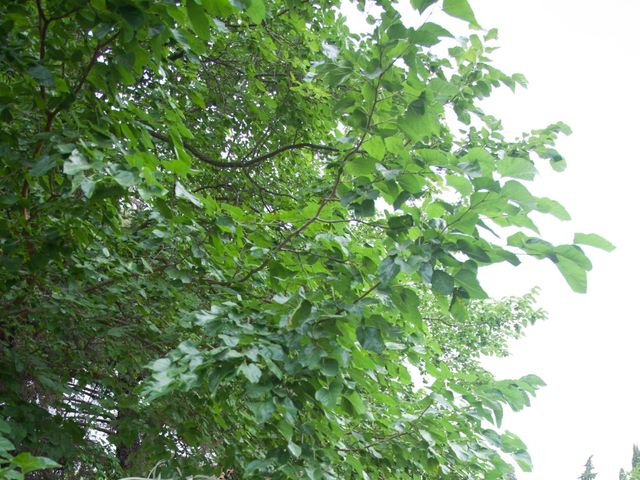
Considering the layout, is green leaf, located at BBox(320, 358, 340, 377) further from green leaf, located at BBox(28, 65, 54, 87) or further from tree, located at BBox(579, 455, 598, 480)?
tree, located at BBox(579, 455, 598, 480)

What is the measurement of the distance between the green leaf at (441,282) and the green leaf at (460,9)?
63 centimetres

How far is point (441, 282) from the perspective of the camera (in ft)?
4.75

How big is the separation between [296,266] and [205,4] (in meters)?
1.00

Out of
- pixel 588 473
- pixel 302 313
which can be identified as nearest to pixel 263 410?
pixel 302 313

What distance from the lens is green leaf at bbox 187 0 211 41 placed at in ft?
4.93

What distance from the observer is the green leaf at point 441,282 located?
1.44 meters

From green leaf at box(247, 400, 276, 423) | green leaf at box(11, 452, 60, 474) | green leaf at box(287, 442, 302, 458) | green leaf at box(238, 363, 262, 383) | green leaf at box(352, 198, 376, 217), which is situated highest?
green leaf at box(352, 198, 376, 217)

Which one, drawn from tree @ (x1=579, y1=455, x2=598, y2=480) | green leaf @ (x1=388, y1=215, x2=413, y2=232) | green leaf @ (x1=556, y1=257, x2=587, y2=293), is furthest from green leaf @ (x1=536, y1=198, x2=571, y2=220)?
tree @ (x1=579, y1=455, x2=598, y2=480)

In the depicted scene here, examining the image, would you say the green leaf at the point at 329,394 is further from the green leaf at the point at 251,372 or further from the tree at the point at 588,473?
the tree at the point at 588,473

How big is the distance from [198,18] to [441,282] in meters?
0.99

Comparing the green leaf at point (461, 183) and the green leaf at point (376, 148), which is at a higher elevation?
the green leaf at point (376, 148)

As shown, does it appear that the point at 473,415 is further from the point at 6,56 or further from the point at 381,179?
the point at 6,56

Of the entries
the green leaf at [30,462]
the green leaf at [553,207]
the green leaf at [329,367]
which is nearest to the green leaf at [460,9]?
the green leaf at [553,207]

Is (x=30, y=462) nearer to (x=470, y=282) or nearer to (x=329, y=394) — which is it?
(x=329, y=394)
